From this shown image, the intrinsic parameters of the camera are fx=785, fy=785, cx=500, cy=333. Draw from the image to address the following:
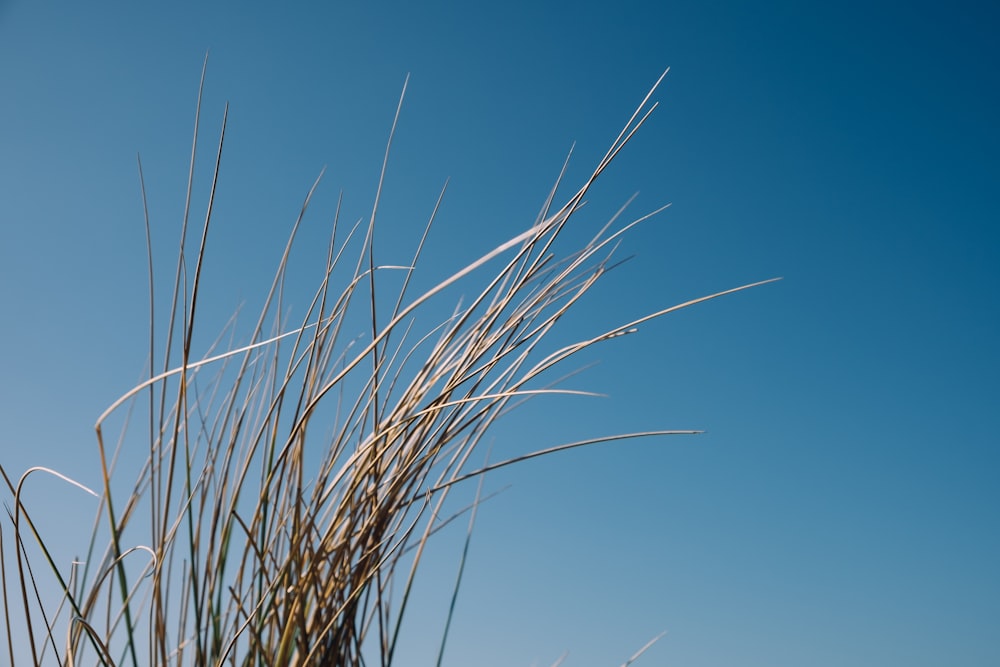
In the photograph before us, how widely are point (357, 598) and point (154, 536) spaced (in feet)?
→ 0.75

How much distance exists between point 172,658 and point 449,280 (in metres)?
0.51

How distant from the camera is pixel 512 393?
0.65 meters

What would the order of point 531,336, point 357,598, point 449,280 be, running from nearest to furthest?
1. point 449,280
2. point 357,598
3. point 531,336

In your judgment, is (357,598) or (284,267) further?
(284,267)

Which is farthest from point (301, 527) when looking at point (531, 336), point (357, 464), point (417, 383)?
point (531, 336)

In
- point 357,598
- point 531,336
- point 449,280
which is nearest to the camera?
point 449,280

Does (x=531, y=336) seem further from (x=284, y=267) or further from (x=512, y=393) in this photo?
(x=284, y=267)

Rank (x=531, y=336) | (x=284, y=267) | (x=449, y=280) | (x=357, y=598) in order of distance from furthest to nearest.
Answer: (x=284, y=267), (x=531, y=336), (x=357, y=598), (x=449, y=280)

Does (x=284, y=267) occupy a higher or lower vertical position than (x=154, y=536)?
higher

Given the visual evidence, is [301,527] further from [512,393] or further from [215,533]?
[512,393]

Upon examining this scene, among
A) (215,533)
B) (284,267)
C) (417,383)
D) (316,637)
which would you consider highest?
(284,267)

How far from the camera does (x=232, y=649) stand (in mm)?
696

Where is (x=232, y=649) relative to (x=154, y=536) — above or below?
below

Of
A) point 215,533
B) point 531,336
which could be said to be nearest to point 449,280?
point 531,336
